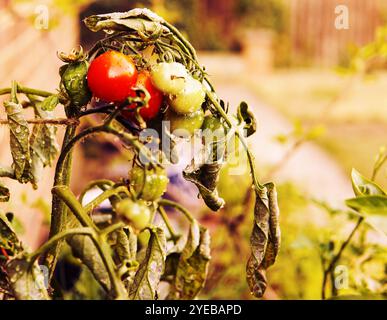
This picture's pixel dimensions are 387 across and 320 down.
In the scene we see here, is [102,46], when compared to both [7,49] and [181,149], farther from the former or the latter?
[7,49]

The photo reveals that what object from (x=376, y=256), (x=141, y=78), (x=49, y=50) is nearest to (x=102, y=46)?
(x=141, y=78)

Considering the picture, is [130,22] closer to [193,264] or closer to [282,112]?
[193,264]

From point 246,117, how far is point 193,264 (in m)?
0.23

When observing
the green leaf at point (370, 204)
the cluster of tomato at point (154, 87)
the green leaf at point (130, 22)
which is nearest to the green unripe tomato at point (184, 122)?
the cluster of tomato at point (154, 87)

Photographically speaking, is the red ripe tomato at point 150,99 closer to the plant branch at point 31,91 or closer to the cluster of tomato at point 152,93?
the cluster of tomato at point 152,93

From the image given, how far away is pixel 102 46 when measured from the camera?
0.89 meters

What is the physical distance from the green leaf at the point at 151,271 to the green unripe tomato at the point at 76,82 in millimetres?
200

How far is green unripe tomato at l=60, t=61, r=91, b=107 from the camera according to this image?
862mm

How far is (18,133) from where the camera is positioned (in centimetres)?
91

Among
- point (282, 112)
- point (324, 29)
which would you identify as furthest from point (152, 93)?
point (324, 29)

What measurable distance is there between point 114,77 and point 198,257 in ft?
1.02

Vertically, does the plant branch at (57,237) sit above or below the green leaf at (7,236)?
above

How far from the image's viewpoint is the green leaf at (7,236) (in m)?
0.94

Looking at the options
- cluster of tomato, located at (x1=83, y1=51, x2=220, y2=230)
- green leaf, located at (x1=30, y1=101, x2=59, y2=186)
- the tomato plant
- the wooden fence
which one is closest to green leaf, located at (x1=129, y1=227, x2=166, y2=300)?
the tomato plant
